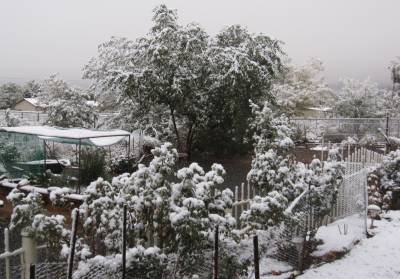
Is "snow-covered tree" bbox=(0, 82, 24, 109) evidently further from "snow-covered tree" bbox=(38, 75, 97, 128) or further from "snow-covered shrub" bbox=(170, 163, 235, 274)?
"snow-covered shrub" bbox=(170, 163, 235, 274)

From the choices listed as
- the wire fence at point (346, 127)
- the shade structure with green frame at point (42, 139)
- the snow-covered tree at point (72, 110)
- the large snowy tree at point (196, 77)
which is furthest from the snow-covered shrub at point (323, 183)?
the wire fence at point (346, 127)

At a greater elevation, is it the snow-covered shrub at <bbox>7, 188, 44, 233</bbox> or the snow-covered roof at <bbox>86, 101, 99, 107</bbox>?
the snow-covered roof at <bbox>86, 101, 99, 107</bbox>

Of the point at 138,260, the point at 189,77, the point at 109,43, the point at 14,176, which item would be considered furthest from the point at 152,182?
the point at 109,43

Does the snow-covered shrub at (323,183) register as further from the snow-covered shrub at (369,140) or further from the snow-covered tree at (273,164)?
the snow-covered shrub at (369,140)

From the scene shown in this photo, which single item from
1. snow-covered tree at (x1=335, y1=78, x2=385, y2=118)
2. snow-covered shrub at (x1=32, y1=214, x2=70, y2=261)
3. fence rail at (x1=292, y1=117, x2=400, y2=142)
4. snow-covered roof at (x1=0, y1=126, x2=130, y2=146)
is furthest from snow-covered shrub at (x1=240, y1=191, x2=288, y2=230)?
snow-covered tree at (x1=335, y1=78, x2=385, y2=118)

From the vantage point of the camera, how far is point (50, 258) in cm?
489

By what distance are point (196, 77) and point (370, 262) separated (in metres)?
12.3

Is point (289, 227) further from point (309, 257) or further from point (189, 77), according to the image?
point (189, 77)

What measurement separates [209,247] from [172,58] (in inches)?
551

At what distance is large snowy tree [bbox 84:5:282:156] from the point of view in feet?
58.1

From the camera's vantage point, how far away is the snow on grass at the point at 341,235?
23.8 feet

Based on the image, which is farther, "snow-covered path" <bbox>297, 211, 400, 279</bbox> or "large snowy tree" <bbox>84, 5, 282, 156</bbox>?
"large snowy tree" <bbox>84, 5, 282, 156</bbox>

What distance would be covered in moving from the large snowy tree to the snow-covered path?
10.1 meters

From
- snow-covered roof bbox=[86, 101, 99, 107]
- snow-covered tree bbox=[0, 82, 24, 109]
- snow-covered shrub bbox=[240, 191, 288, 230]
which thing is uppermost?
snow-covered tree bbox=[0, 82, 24, 109]
